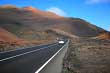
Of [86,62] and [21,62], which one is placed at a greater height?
[21,62]

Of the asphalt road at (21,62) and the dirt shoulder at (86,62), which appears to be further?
the dirt shoulder at (86,62)

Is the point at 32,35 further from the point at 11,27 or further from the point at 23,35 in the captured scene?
the point at 11,27

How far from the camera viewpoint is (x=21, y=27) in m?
190

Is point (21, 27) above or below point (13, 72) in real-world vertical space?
above

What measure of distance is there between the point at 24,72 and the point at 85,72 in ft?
11.4

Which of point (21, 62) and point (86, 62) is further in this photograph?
point (86, 62)

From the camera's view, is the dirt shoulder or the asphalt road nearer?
the asphalt road

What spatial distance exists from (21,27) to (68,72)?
576 ft

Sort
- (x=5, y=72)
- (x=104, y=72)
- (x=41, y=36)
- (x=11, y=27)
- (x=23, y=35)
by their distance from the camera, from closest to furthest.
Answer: (x=5, y=72) < (x=104, y=72) < (x=23, y=35) < (x=41, y=36) < (x=11, y=27)

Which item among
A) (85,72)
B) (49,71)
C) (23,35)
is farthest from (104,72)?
(23,35)

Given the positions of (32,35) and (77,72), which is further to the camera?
(32,35)

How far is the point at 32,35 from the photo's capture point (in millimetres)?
149500

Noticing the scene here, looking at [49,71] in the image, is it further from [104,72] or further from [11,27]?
[11,27]

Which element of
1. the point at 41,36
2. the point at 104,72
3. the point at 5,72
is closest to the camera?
the point at 5,72
